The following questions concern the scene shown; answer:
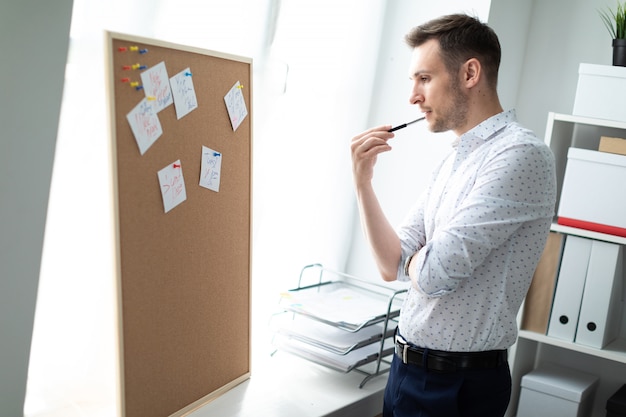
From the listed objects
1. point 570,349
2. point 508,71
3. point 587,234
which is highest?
point 508,71

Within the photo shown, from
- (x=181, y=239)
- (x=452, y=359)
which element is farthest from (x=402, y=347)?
(x=181, y=239)

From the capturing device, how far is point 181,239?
5.43 ft

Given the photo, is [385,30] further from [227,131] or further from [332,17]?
[227,131]

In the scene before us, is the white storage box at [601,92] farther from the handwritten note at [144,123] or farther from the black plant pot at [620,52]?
the handwritten note at [144,123]

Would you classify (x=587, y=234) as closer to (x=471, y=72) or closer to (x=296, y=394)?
(x=471, y=72)

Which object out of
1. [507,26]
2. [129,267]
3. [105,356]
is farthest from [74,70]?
[507,26]

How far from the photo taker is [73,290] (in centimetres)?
175

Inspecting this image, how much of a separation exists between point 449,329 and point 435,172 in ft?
1.52

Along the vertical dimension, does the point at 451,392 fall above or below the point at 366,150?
below

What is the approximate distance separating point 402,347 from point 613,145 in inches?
43.0

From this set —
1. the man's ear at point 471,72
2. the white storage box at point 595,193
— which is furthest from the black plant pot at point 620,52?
the man's ear at point 471,72

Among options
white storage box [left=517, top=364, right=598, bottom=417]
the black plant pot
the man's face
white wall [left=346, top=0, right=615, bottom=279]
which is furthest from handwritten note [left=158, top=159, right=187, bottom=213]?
the black plant pot

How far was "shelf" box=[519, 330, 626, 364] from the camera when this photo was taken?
7.91 ft

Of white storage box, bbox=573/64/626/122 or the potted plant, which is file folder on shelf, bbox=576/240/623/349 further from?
the potted plant
